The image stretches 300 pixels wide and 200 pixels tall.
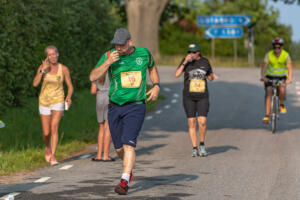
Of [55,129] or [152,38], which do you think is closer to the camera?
[55,129]

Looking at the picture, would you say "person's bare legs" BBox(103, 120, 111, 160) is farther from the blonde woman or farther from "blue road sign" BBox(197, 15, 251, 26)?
"blue road sign" BBox(197, 15, 251, 26)

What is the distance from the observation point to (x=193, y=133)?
12688mm

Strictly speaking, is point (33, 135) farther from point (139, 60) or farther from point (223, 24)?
point (223, 24)

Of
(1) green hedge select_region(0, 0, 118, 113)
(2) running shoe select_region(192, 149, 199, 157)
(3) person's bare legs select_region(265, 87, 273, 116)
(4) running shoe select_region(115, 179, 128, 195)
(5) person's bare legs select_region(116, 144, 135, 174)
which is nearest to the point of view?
(4) running shoe select_region(115, 179, 128, 195)

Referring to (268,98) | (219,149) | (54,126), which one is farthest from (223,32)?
(54,126)

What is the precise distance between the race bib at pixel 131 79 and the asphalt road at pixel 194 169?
4.27 ft

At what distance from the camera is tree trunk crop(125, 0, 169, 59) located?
40.3 m

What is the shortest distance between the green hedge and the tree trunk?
1481 cm

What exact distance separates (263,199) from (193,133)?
4287 millimetres

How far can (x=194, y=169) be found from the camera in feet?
36.2

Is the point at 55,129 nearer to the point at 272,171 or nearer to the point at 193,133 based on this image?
the point at 193,133

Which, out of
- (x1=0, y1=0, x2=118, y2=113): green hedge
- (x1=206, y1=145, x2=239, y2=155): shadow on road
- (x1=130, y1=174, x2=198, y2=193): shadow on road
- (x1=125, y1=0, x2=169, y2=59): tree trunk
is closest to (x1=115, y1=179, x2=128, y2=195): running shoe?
(x1=130, y1=174, x2=198, y2=193): shadow on road

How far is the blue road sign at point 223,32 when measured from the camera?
55125mm

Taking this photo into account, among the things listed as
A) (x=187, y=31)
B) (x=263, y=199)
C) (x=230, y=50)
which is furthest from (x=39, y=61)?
(x=187, y=31)
